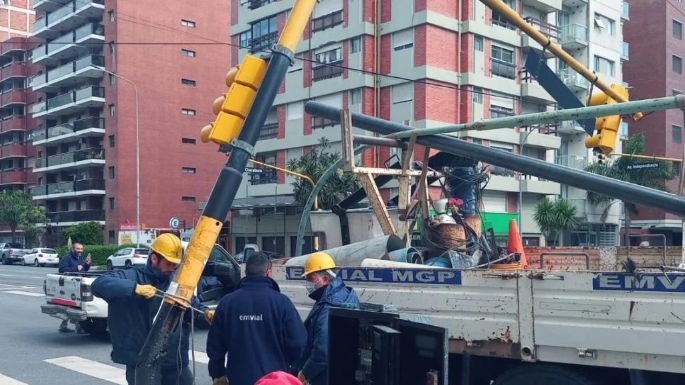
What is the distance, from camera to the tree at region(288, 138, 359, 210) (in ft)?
102

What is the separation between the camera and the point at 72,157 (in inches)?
2292

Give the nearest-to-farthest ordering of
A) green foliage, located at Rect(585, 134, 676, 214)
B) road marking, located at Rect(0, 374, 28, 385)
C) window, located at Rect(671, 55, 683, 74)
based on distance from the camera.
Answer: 1. road marking, located at Rect(0, 374, 28, 385)
2. green foliage, located at Rect(585, 134, 676, 214)
3. window, located at Rect(671, 55, 683, 74)

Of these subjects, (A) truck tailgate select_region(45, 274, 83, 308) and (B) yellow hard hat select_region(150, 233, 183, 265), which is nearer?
(B) yellow hard hat select_region(150, 233, 183, 265)

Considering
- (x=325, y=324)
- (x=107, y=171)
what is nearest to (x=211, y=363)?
(x=325, y=324)

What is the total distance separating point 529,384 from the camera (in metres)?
5.36

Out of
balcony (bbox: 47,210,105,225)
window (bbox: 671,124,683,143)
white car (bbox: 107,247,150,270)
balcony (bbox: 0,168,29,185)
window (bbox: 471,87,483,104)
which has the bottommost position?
white car (bbox: 107,247,150,270)

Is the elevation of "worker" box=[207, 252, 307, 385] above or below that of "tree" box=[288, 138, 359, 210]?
below

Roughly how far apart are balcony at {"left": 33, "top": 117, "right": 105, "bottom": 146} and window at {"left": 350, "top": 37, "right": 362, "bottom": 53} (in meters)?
25.9

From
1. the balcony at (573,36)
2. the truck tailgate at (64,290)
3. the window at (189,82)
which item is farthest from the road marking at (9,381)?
the window at (189,82)

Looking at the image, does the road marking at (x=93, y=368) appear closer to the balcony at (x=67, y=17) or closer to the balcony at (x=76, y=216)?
the balcony at (x=76, y=216)

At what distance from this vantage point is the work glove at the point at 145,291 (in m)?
5.59

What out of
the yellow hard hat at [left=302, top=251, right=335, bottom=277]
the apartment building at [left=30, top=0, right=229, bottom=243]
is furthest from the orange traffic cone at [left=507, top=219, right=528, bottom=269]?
the apartment building at [left=30, top=0, right=229, bottom=243]

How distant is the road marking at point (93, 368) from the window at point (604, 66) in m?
43.7

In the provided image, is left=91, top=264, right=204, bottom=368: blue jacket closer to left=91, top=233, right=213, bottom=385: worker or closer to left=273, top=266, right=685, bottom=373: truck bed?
left=91, top=233, right=213, bottom=385: worker
